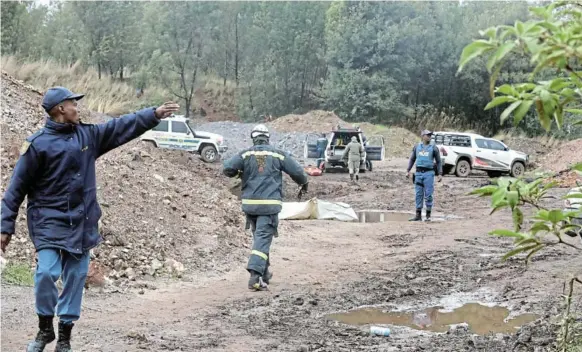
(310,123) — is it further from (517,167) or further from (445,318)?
(445,318)

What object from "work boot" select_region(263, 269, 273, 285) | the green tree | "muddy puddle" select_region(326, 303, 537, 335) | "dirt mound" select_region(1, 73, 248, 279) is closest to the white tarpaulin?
"dirt mound" select_region(1, 73, 248, 279)

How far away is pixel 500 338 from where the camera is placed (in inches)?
272

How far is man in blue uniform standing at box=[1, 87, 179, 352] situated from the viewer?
549 centimetres

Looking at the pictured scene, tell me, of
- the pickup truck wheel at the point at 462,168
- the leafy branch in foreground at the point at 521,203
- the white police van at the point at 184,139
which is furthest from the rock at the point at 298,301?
the white police van at the point at 184,139

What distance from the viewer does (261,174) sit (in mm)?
9250

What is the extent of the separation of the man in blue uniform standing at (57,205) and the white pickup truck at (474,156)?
85.7 ft

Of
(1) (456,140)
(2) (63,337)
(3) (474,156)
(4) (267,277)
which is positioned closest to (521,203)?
(2) (63,337)

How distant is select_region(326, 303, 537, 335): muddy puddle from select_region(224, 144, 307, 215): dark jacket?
1651 millimetres

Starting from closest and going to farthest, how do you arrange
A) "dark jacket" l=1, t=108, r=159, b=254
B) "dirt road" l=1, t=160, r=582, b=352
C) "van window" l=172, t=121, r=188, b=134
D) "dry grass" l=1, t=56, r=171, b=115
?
1. "dark jacket" l=1, t=108, r=159, b=254
2. "dirt road" l=1, t=160, r=582, b=352
3. "van window" l=172, t=121, r=188, b=134
4. "dry grass" l=1, t=56, r=171, b=115

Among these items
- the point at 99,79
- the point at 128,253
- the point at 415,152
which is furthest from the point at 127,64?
the point at 128,253

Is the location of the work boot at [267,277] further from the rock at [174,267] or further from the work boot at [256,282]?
the rock at [174,267]

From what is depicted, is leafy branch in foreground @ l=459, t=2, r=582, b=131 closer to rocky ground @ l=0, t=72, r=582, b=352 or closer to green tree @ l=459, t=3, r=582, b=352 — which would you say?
green tree @ l=459, t=3, r=582, b=352

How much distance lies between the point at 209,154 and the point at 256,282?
2383cm

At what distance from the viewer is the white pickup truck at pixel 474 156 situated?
3086cm
